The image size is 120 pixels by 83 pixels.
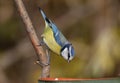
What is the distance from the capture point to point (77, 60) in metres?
1.74

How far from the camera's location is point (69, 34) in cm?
177

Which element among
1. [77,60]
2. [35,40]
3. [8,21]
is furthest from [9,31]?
[35,40]

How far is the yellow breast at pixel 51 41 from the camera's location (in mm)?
724

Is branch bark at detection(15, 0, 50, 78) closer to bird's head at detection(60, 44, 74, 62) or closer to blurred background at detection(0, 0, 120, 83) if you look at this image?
bird's head at detection(60, 44, 74, 62)

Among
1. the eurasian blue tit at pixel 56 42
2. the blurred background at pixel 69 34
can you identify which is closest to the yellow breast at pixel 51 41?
the eurasian blue tit at pixel 56 42

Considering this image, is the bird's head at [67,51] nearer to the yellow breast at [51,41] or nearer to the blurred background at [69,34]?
the yellow breast at [51,41]

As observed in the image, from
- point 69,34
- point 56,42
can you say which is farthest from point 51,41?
point 69,34

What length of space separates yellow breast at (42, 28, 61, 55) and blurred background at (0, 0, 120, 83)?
99 centimetres

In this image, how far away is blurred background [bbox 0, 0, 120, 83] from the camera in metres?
1.75

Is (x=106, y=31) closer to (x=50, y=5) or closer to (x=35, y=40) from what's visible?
(x=50, y=5)

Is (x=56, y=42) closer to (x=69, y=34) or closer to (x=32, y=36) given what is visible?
(x=32, y=36)

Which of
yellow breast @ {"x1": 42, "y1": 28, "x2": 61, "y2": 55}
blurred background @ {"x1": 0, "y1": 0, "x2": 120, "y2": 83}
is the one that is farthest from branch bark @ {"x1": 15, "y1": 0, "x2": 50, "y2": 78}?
blurred background @ {"x1": 0, "y1": 0, "x2": 120, "y2": 83}

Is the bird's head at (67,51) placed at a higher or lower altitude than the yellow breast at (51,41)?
lower

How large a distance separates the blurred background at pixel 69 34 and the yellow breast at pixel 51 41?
3.26 feet
